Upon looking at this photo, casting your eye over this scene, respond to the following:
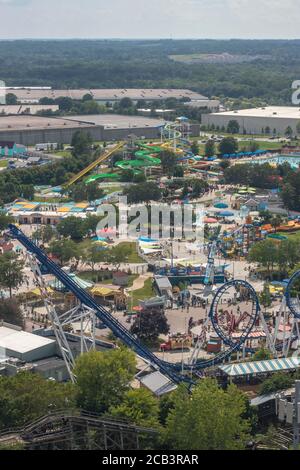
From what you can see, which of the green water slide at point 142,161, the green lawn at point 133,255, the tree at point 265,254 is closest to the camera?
the tree at point 265,254

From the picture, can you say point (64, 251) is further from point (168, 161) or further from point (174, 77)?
point (174, 77)

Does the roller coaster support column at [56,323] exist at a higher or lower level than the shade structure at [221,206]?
higher

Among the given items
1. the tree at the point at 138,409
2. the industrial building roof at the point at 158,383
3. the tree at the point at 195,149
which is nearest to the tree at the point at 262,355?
the industrial building roof at the point at 158,383

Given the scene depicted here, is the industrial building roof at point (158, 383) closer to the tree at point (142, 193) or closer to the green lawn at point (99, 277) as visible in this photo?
the green lawn at point (99, 277)

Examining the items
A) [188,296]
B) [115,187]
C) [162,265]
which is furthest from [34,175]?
[188,296]

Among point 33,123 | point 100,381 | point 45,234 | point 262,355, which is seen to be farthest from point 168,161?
point 100,381

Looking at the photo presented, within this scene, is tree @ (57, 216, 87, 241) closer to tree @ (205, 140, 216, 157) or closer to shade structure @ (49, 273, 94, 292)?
shade structure @ (49, 273, 94, 292)

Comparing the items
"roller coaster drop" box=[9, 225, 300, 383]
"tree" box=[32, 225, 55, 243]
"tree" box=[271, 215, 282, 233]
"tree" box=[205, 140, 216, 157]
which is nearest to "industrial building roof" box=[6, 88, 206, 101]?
"tree" box=[205, 140, 216, 157]
